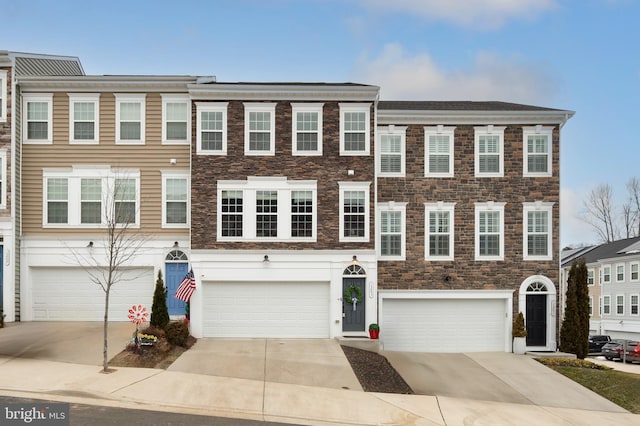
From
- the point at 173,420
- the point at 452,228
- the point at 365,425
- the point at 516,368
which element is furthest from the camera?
the point at 452,228

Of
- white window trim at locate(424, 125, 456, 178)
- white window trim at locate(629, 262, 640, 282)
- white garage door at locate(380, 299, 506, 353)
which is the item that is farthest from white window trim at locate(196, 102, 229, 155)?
white window trim at locate(629, 262, 640, 282)

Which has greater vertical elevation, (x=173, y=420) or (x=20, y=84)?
(x=20, y=84)

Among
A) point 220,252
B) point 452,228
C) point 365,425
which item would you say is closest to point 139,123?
point 220,252

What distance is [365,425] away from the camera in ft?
45.9

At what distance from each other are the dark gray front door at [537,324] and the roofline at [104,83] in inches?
600

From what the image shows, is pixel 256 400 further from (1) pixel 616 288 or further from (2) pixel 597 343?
(1) pixel 616 288

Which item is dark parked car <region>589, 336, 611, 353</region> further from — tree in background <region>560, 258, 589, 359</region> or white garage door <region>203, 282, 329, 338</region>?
white garage door <region>203, 282, 329, 338</region>

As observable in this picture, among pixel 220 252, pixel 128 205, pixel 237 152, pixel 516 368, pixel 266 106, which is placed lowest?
pixel 516 368

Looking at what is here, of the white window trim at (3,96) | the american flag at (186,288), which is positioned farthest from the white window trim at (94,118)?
the american flag at (186,288)

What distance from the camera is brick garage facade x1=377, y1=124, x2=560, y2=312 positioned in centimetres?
2419

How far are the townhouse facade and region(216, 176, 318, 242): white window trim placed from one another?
50mm

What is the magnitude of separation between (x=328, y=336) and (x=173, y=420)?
10167mm

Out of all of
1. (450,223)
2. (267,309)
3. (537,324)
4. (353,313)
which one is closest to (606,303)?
(537,324)

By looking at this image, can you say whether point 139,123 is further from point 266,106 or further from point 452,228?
point 452,228
